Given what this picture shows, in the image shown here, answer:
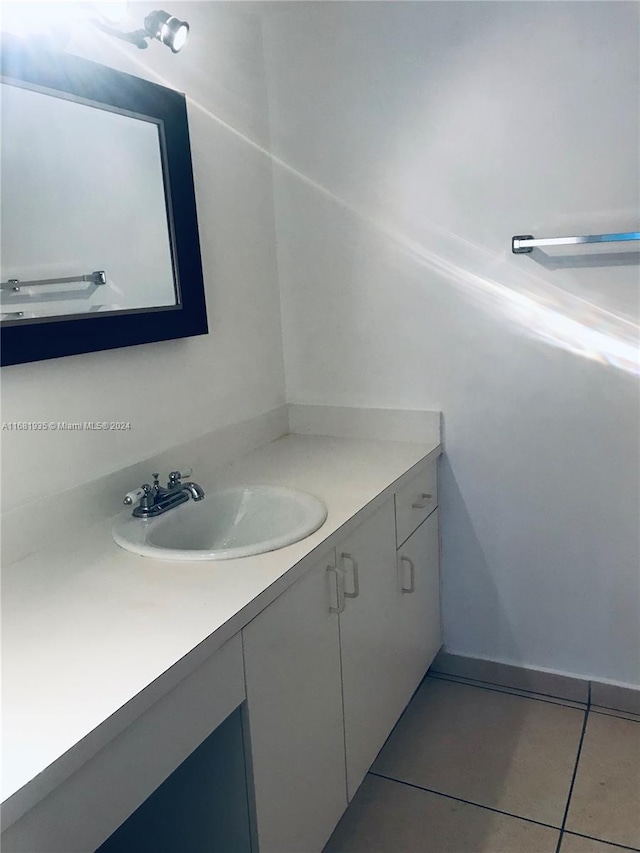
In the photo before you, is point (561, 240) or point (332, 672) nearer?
point (332, 672)

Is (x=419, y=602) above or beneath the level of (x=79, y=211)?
beneath

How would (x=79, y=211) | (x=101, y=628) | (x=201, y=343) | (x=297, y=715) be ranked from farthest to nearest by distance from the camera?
1. (x=201, y=343)
2. (x=79, y=211)
3. (x=297, y=715)
4. (x=101, y=628)

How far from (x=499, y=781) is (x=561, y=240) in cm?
135

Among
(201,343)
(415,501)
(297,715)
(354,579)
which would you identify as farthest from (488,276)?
(297,715)

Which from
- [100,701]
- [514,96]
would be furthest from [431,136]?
[100,701]

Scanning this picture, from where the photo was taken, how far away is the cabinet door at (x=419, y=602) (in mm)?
1729

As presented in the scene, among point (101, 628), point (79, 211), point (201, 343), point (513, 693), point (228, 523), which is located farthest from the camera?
point (513, 693)

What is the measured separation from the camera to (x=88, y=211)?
1334mm

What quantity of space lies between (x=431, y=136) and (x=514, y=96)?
0.75ft

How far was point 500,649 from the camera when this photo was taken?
2.02m

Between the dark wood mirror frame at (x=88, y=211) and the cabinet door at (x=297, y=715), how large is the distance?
643 millimetres

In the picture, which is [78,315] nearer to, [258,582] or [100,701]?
[258,582]

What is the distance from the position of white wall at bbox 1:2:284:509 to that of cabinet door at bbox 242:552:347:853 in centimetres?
54

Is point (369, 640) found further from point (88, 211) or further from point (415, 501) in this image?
point (88, 211)
